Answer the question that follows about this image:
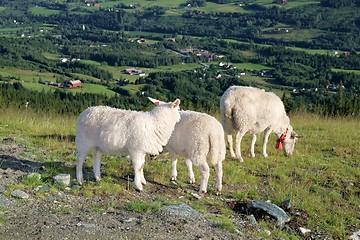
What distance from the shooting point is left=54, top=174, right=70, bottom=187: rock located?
31.0ft

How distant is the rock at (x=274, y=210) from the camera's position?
924cm

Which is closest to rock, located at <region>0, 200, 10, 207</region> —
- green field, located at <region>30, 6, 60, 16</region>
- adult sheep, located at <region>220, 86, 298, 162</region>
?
adult sheep, located at <region>220, 86, 298, 162</region>

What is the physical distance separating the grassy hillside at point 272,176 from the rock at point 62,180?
0.14 m

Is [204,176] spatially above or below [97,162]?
below

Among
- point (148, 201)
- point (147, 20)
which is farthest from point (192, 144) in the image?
point (147, 20)

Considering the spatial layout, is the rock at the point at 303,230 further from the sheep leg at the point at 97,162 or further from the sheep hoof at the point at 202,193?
the sheep leg at the point at 97,162

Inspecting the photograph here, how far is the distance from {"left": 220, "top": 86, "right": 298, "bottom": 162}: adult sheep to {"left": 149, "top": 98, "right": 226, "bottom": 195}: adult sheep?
287cm

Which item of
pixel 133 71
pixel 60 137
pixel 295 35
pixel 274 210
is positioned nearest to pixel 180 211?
pixel 274 210

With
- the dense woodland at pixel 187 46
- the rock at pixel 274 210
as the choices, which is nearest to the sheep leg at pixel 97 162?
the rock at pixel 274 210

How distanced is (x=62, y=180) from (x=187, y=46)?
85.9 meters

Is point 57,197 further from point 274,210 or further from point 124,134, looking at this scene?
point 274,210

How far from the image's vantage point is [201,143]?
10.4 m

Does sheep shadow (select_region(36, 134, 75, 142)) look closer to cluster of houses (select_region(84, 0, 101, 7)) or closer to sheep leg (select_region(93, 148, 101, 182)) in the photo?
sheep leg (select_region(93, 148, 101, 182))

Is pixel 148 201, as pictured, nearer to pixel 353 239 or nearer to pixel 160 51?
pixel 353 239
